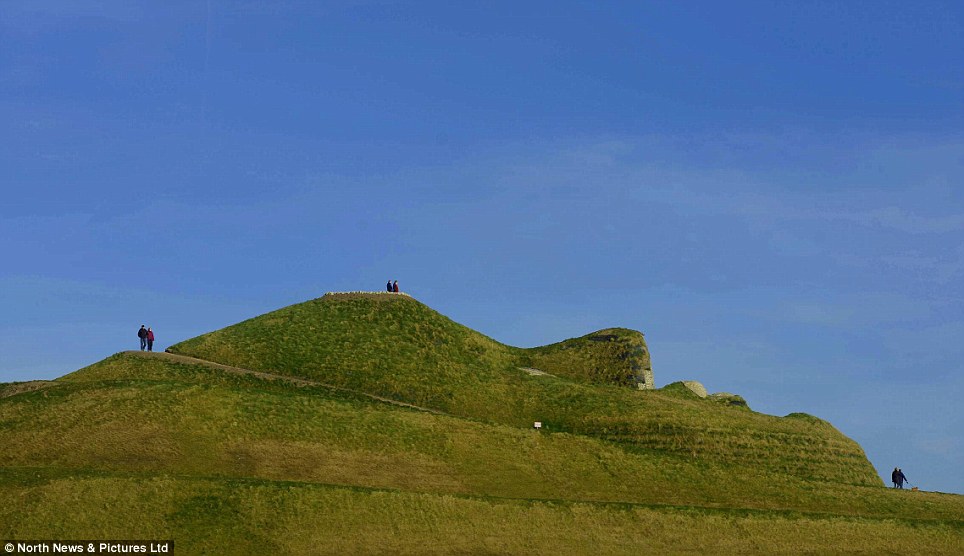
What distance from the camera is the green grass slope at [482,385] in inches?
3612

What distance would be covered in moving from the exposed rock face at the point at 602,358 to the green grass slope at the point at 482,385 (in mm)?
614

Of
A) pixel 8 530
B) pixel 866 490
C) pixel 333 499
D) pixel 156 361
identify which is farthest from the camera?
pixel 156 361

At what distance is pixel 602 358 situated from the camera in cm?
11281

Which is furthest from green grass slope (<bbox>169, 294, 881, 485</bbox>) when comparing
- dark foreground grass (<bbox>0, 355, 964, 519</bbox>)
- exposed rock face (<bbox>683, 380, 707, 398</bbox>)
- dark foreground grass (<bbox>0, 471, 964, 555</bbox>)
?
dark foreground grass (<bbox>0, 471, 964, 555</bbox>)

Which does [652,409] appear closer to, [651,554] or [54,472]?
[651,554]

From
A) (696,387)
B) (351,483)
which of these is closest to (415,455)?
(351,483)

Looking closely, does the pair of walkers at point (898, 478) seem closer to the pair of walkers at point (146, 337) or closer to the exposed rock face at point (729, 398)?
the exposed rock face at point (729, 398)

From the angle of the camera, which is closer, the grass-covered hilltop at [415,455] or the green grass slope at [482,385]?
the grass-covered hilltop at [415,455]

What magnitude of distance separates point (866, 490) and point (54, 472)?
5934 cm

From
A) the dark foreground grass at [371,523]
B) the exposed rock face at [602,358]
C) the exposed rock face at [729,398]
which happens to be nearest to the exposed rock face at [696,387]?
the exposed rock face at [729,398]

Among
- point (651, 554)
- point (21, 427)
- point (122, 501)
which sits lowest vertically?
point (651, 554)

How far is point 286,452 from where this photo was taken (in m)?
72.2

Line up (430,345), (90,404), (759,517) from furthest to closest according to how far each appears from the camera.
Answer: (430,345)
(90,404)
(759,517)

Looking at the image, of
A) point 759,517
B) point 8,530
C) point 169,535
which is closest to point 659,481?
point 759,517
